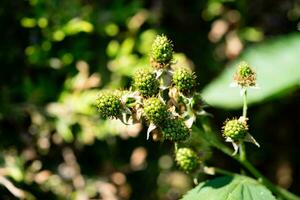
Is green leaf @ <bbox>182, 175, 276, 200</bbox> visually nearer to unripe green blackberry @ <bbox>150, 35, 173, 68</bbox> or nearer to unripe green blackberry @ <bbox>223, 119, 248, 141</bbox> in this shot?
unripe green blackberry @ <bbox>223, 119, 248, 141</bbox>

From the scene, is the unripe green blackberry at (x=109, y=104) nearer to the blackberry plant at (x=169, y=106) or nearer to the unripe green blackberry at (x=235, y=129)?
the blackberry plant at (x=169, y=106)

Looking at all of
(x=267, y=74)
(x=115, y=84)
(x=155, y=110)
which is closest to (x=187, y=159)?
(x=155, y=110)

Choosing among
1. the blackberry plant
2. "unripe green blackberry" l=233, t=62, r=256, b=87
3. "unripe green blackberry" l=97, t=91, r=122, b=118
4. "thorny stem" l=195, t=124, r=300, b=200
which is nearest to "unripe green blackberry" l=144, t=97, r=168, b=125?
the blackberry plant

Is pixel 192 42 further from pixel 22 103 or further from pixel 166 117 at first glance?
pixel 166 117

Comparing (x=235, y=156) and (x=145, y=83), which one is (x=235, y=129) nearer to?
(x=235, y=156)

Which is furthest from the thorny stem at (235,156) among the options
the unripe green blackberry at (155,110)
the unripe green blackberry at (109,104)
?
the unripe green blackberry at (109,104)

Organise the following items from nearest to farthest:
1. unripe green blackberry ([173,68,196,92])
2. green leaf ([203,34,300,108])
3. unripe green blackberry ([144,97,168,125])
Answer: unripe green blackberry ([144,97,168,125]), unripe green blackberry ([173,68,196,92]), green leaf ([203,34,300,108])
